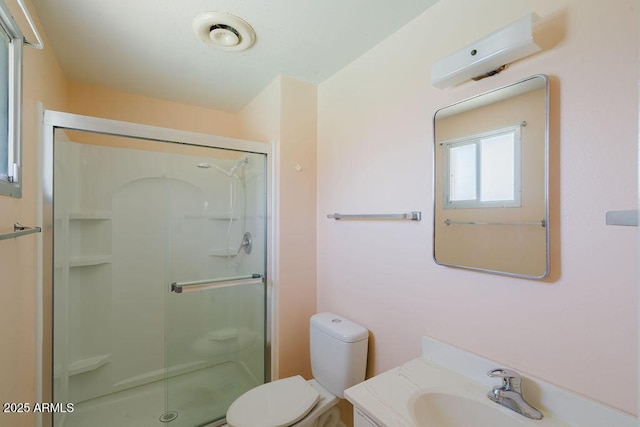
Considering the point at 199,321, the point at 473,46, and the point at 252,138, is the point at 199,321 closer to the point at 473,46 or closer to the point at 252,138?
the point at 252,138

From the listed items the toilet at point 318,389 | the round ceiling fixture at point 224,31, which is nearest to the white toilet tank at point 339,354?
the toilet at point 318,389

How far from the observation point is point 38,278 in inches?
50.5

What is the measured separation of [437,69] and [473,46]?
146 mm

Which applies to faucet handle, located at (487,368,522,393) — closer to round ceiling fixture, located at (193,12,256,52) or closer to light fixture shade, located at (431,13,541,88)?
light fixture shade, located at (431,13,541,88)

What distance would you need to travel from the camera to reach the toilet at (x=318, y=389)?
50.9 inches

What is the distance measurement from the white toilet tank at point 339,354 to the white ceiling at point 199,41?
1.53 m

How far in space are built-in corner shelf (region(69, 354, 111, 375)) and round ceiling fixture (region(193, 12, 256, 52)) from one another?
6.13 feet

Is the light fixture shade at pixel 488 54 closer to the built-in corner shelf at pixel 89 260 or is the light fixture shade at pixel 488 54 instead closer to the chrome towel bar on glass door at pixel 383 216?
the chrome towel bar on glass door at pixel 383 216

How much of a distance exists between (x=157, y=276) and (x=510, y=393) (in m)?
1.86

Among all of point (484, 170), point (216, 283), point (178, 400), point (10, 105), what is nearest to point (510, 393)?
point (484, 170)

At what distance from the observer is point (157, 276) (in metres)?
1.77

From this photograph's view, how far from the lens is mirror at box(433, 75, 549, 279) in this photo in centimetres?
91

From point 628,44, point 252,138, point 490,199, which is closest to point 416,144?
point 490,199

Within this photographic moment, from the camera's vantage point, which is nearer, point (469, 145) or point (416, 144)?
point (469, 145)
